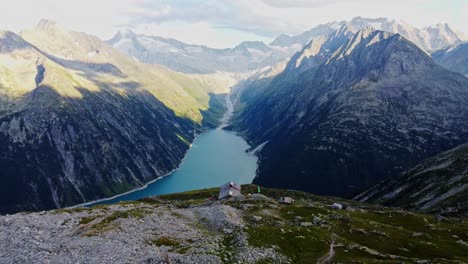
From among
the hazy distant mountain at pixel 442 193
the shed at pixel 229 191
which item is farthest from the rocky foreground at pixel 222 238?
the hazy distant mountain at pixel 442 193

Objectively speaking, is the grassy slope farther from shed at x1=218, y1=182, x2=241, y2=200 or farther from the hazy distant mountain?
the hazy distant mountain

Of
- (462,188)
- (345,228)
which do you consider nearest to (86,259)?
(345,228)

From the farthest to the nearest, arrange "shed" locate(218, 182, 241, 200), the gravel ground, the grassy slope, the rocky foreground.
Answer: "shed" locate(218, 182, 241, 200) < the grassy slope < the rocky foreground < the gravel ground

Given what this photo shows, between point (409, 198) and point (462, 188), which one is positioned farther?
point (409, 198)

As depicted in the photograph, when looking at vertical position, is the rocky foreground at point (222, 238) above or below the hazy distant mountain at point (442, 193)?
above

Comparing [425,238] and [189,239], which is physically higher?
[189,239]

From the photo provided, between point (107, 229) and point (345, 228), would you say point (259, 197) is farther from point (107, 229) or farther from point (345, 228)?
point (107, 229)

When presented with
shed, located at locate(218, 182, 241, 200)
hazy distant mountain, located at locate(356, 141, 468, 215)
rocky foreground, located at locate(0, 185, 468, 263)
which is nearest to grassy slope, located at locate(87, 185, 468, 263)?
rocky foreground, located at locate(0, 185, 468, 263)

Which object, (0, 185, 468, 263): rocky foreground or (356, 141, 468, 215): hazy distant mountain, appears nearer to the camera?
(0, 185, 468, 263): rocky foreground

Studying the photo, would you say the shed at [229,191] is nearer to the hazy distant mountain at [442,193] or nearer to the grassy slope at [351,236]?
the grassy slope at [351,236]
